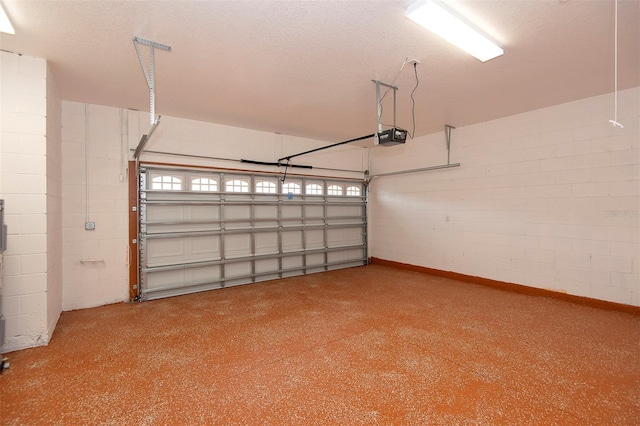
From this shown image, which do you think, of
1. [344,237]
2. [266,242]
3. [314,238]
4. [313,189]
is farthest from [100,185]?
[344,237]

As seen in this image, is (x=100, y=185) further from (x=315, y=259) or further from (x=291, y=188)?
(x=315, y=259)

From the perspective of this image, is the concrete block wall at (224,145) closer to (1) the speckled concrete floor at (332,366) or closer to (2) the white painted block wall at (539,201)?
(2) the white painted block wall at (539,201)

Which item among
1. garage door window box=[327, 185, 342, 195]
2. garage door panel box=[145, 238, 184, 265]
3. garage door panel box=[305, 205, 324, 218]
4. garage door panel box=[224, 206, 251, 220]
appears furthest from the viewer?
garage door window box=[327, 185, 342, 195]

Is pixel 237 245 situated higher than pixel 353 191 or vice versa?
pixel 353 191

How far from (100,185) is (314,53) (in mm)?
3432

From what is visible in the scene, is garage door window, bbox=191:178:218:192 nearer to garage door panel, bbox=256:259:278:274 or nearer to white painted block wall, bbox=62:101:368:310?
white painted block wall, bbox=62:101:368:310

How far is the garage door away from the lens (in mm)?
4500

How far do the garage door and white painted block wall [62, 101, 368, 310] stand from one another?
0.28m

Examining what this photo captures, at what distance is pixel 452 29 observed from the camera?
2.37m

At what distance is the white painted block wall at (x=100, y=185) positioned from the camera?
388 centimetres

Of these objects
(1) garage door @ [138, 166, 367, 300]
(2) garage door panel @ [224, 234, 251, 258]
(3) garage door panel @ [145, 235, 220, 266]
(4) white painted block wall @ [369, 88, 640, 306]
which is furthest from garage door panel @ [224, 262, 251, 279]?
(4) white painted block wall @ [369, 88, 640, 306]

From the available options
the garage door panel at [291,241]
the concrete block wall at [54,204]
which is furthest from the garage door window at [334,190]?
the concrete block wall at [54,204]

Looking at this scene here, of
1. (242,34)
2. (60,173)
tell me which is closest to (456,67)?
(242,34)

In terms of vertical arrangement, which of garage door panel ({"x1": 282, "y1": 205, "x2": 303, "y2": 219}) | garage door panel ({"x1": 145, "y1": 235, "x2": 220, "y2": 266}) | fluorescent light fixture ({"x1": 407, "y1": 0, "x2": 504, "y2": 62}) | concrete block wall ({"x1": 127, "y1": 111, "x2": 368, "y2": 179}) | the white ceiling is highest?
the white ceiling
